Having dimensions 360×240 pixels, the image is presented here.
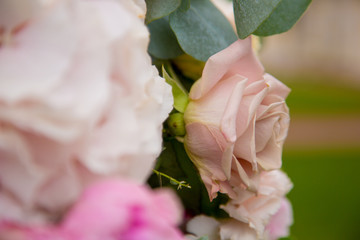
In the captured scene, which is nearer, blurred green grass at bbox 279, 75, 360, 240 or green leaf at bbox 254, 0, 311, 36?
green leaf at bbox 254, 0, 311, 36

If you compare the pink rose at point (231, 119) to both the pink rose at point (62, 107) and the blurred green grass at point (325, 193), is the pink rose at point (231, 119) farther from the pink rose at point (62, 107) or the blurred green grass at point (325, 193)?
the blurred green grass at point (325, 193)

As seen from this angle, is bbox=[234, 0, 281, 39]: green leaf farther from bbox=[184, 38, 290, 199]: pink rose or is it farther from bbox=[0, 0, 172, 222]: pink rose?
bbox=[0, 0, 172, 222]: pink rose

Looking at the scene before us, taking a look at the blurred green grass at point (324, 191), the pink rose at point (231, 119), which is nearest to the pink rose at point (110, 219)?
the pink rose at point (231, 119)

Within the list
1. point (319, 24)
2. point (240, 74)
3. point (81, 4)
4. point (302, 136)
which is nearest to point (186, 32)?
point (240, 74)

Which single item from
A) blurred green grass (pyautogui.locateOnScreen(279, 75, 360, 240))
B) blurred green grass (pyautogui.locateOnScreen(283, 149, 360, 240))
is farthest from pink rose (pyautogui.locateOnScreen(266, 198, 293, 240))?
blurred green grass (pyautogui.locateOnScreen(283, 149, 360, 240))

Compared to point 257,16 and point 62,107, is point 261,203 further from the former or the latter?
point 62,107

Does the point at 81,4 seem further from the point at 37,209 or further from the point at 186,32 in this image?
the point at 186,32

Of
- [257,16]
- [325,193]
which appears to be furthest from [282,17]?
[325,193]
